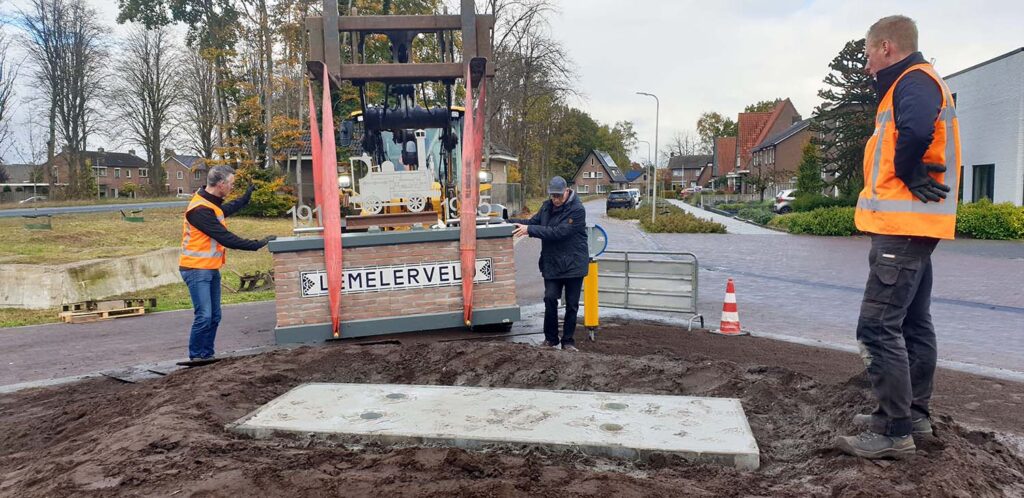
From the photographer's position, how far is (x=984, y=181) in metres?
28.4

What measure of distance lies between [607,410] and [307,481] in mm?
1963

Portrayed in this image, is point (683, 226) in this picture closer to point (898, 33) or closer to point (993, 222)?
point (993, 222)

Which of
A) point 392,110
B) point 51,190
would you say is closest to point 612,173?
point 51,190

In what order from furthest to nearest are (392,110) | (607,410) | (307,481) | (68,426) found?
(392,110)
(68,426)
(607,410)
(307,481)

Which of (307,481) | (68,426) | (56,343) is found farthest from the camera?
(56,343)

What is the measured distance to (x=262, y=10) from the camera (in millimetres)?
29578

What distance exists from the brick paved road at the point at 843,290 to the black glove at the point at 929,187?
178 inches

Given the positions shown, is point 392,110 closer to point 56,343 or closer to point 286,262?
point 286,262

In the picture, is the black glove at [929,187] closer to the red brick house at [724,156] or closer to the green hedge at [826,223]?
the green hedge at [826,223]

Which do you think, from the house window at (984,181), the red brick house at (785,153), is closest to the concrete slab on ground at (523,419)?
the house window at (984,181)

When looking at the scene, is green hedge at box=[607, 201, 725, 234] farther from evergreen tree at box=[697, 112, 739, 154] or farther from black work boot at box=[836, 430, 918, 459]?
evergreen tree at box=[697, 112, 739, 154]

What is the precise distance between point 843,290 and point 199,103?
47.4 metres

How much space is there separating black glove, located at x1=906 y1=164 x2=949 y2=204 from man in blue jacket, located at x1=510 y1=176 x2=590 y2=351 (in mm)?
3755

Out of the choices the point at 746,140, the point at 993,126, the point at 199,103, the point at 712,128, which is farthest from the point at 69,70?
the point at 712,128
